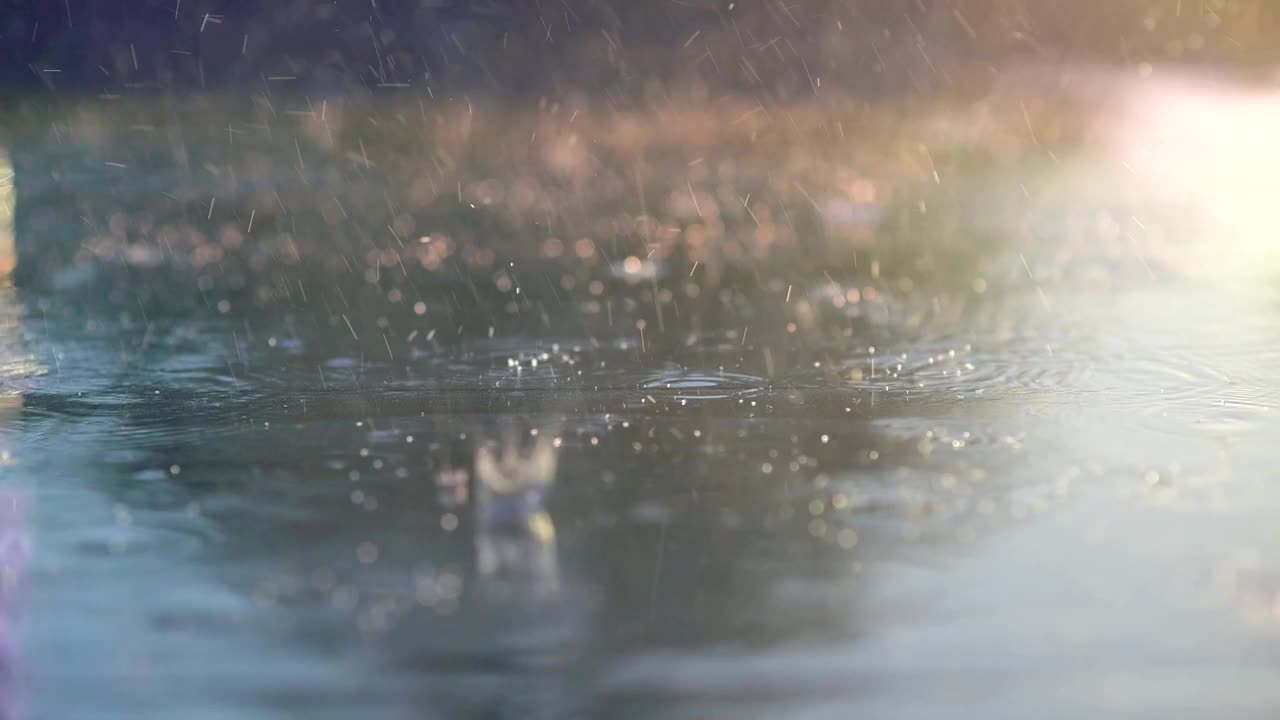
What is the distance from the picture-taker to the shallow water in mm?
4004

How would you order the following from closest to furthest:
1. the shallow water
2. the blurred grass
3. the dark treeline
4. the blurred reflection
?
the shallow water, the blurred reflection, the blurred grass, the dark treeline

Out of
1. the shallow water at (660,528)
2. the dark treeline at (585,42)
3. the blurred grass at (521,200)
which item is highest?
the dark treeline at (585,42)

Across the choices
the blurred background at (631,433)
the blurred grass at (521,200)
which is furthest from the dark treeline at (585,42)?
the blurred background at (631,433)

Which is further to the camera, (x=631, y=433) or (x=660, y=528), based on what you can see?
(x=631, y=433)

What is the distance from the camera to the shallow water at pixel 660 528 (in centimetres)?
400

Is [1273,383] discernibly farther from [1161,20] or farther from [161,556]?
[1161,20]

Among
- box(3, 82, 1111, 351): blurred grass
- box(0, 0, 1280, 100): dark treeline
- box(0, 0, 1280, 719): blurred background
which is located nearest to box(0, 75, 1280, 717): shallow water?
box(0, 0, 1280, 719): blurred background

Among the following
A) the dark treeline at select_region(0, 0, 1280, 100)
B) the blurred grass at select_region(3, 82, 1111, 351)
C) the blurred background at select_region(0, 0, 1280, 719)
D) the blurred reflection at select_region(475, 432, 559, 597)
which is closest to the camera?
the blurred background at select_region(0, 0, 1280, 719)

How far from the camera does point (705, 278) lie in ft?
35.0

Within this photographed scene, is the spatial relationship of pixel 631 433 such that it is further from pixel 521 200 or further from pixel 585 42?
pixel 585 42

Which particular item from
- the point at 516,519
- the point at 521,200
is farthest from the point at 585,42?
the point at 516,519

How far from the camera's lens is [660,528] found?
520cm

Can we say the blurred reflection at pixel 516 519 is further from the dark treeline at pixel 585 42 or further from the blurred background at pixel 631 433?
the dark treeline at pixel 585 42

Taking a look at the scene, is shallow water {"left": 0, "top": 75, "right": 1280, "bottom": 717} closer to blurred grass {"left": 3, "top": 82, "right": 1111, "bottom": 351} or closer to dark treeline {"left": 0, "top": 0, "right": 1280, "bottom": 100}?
blurred grass {"left": 3, "top": 82, "right": 1111, "bottom": 351}
